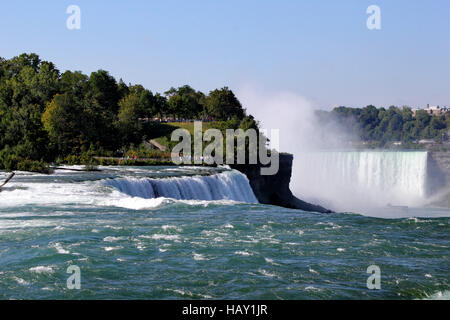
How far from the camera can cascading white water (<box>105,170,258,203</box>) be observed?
111ft

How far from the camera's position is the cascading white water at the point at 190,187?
34.0 metres

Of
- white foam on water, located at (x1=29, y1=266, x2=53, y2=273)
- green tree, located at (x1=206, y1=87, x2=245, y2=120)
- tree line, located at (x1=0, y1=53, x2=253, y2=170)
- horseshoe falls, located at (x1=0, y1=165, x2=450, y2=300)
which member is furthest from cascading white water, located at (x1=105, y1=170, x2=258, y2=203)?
green tree, located at (x1=206, y1=87, x2=245, y2=120)

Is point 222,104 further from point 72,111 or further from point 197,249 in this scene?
point 197,249

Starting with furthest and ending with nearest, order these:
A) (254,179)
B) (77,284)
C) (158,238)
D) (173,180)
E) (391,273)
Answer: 1. (254,179)
2. (173,180)
3. (158,238)
4. (391,273)
5. (77,284)

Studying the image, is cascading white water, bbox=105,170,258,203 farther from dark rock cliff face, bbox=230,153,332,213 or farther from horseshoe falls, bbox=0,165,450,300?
dark rock cliff face, bbox=230,153,332,213

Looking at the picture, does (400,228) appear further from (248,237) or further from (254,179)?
(254,179)

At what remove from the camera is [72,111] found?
202 feet

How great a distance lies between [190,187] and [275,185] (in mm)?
26958

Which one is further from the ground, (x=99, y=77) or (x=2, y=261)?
(x=99, y=77)

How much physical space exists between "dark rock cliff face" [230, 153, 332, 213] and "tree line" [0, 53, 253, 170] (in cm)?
1449

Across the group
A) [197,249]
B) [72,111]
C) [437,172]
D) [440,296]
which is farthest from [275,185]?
[440,296]

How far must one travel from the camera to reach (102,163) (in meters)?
53.5

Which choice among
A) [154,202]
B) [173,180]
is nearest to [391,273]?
[154,202]

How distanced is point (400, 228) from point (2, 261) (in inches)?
571
